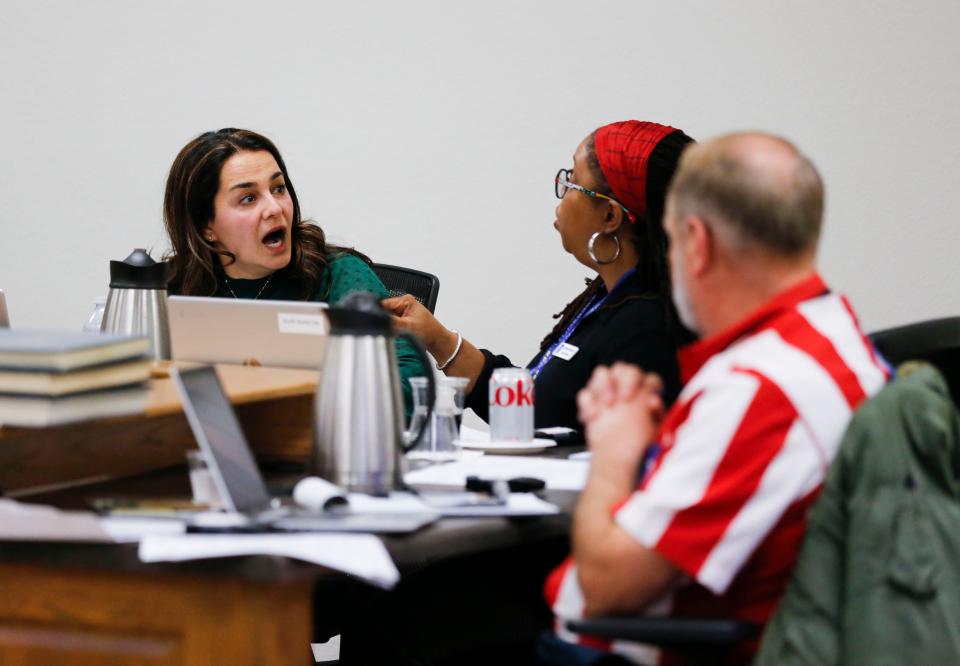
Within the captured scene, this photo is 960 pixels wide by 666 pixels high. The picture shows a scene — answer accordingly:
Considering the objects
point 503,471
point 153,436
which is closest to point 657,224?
point 503,471

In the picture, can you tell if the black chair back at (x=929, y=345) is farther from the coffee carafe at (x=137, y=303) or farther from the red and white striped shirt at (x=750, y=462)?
the coffee carafe at (x=137, y=303)

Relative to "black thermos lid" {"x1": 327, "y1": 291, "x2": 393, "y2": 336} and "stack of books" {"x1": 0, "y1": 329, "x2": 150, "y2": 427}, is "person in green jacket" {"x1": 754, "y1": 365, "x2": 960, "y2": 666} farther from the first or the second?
"stack of books" {"x1": 0, "y1": 329, "x2": 150, "y2": 427}

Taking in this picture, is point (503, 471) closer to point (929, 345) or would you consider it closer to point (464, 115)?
point (929, 345)

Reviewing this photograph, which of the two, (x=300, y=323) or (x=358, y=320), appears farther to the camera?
(x=300, y=323)

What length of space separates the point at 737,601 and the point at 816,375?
0.25 meters

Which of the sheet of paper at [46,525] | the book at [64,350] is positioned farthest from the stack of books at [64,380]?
the sheet of paper at [46,525]

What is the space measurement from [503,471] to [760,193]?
699mm

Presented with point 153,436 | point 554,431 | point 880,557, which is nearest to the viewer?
point 880,557

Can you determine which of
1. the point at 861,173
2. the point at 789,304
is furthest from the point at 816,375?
the point at 861,173

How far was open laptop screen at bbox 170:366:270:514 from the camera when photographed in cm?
131

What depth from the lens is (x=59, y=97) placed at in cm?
411

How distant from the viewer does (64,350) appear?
50.3 inches

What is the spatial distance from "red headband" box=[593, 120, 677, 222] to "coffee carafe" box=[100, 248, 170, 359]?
926 mm

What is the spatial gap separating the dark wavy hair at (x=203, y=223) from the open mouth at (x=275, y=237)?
49mm
